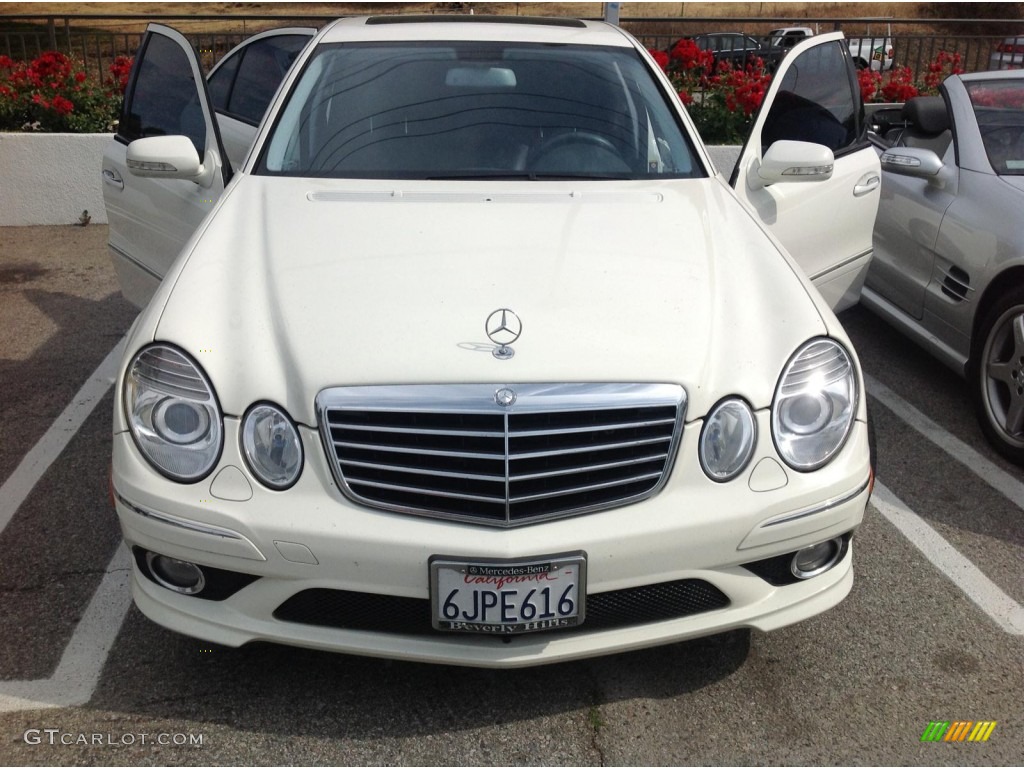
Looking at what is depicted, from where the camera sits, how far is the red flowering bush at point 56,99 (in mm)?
8430

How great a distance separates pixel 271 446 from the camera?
247cm

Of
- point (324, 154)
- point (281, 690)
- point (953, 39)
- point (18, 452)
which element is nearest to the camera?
point (281, 690)

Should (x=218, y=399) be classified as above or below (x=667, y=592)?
above

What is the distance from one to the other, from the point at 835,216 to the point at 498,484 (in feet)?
8.02

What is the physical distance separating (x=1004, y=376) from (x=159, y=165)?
340 centimetres

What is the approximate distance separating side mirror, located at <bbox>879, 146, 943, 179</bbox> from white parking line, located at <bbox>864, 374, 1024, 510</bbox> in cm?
101

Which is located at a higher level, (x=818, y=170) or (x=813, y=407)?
(x=818, y=170)

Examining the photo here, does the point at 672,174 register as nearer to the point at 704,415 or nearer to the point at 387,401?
the point at 704,415

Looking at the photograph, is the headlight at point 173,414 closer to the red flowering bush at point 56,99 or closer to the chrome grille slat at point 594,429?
the chrome grille slat at point 594,429

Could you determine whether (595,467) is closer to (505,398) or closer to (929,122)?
(505,398)

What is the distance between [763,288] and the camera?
2881 millimetres

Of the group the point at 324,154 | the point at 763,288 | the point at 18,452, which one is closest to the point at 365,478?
the point at 763,288

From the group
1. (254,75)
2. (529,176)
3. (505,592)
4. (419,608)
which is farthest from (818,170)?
(254,75)

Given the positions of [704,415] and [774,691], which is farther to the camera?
[774,691]
